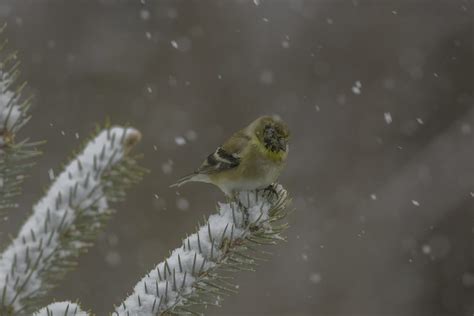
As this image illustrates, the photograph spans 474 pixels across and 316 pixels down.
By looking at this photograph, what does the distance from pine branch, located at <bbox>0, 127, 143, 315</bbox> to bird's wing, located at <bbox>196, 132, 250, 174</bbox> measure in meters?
1.93

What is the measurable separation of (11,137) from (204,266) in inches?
20.8

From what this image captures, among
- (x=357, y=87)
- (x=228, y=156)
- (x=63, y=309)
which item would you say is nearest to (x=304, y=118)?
(x=357, y=87)

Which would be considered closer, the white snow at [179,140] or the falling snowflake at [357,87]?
the white snow at [179,140]

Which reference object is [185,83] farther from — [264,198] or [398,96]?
[264,198]

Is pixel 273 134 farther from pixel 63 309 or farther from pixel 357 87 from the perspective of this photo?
pixel 357 87

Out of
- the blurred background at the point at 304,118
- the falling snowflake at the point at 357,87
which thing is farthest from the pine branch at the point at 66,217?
the falling snowflake at the point at 357,87

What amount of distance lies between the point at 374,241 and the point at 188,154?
2.72m

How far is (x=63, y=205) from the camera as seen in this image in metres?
1.08

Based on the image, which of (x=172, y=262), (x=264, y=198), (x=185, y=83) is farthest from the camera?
(x=185, y=83)

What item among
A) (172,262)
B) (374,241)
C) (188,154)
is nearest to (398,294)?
(374,241)

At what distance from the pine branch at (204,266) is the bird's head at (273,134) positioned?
48.4 inches

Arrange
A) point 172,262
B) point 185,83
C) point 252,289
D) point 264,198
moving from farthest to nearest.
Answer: point 185,83 → point 252,289 → point 264,198 → point 172,262

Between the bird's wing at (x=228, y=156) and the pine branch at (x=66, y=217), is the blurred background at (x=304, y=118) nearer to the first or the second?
the bird's wing at (x=228, y=156)

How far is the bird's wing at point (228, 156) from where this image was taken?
9.98 ft
